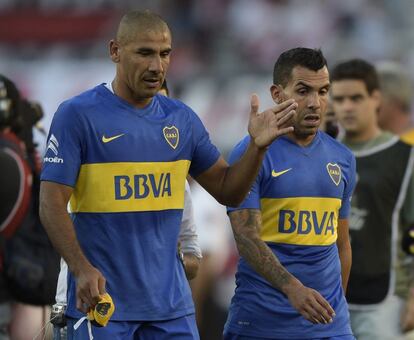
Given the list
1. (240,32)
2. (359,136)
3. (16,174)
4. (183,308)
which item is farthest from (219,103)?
(183,308)

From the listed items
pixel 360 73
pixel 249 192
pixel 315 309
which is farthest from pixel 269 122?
pixel 360 73

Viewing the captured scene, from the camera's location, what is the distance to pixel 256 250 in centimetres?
620

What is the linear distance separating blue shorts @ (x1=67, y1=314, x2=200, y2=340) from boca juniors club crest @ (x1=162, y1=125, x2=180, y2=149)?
2.62ft

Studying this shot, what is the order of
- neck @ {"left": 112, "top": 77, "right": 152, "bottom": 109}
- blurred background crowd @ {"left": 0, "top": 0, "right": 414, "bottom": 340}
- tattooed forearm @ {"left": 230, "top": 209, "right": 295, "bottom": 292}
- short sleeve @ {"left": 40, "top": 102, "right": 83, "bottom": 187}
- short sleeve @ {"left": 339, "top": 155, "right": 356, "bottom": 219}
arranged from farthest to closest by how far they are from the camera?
blurred background crowd @ {"left": 0, "top": 0, "right": 414, "bottom": 340} < short sleeve @ {"left": 339, "top": 155, "right": 356, "bottom": 219} < tattooed forearm @ {"left": 230, "top": 209, "right": 295, "bottom": 292} < neck @ {"left": 112, "top": 77, "right": 152, "bottom": 109} < short sleeve @ {"left": 40, "top": 102, "right": 83, "bottom": 187}

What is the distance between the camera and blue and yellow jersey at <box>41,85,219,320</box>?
5637 mm

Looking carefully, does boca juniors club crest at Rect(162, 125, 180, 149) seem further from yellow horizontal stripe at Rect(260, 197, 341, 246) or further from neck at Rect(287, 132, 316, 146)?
neck at Rect(287, 132, 316, 146)

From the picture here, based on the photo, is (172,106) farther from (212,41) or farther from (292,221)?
(212,41)

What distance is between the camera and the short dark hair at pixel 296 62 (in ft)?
21.3

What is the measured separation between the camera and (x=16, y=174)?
7.45 meters

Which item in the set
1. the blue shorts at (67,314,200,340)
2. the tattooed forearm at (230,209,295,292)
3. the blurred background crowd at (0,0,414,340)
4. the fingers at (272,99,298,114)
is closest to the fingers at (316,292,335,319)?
the tattooed forearm at (230,209,295,292)

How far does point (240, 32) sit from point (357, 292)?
12.4m

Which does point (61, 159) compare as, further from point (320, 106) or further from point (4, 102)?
point (4, 102)

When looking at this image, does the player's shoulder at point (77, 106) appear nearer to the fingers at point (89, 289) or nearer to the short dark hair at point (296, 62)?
the fingers at point (89, 289)

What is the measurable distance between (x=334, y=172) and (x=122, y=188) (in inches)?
54.8
